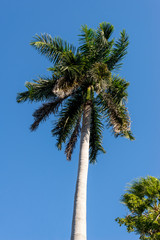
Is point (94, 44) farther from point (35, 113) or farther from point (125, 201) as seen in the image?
point (125, 201)

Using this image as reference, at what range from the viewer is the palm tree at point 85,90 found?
10547 millimetres

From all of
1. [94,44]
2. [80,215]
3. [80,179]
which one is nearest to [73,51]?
[94,44]

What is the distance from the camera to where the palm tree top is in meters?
10.6

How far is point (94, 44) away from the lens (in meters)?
11.6

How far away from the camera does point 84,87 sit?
38.9 ft

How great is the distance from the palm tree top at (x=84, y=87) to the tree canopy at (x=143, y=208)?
8.46 ft

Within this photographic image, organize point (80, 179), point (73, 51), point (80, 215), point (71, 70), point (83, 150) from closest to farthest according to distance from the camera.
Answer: point (80, 215), point (80, 179), point (83, 150), point (71, 70), point (73, 51)

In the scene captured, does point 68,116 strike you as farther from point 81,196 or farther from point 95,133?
point 81,196

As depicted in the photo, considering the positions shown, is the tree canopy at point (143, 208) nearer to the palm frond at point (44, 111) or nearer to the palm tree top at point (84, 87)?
the palm tree top at point (84, 87)

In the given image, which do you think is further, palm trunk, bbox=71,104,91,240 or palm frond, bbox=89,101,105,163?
palm frond, bbox=89,101,105,163

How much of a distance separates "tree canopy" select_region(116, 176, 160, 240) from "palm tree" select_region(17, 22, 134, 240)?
263cm

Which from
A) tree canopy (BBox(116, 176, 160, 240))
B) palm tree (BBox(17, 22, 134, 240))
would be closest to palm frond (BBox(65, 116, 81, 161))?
palm tree (BBox(17, 22, 134, 240))

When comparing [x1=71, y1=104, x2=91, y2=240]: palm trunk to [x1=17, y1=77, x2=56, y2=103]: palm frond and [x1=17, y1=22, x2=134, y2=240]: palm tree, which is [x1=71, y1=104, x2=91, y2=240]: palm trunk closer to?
[x1=17, y1=22, x2=134, y2=240]: palm tree

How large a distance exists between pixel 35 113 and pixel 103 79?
3.88 metres
